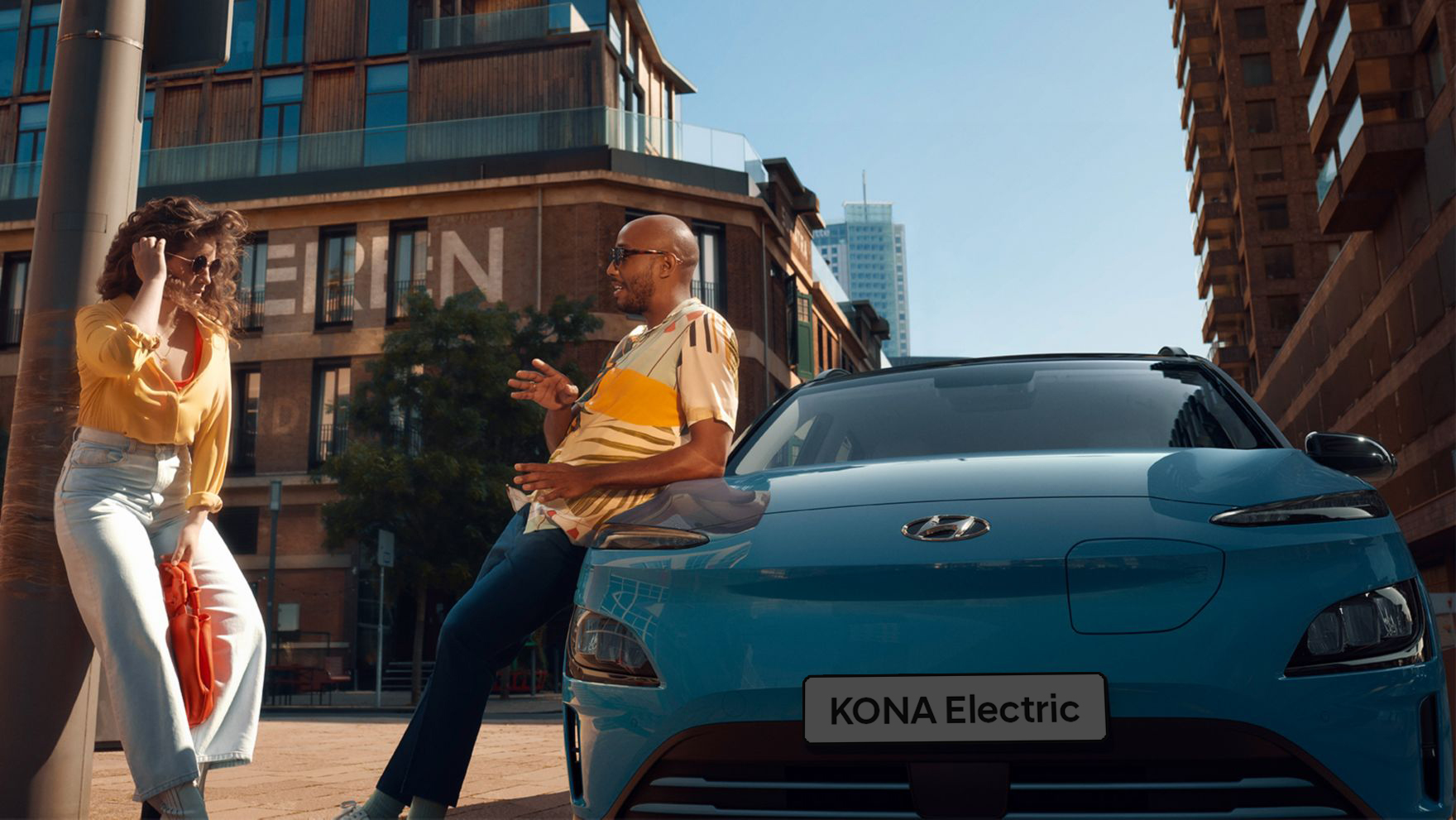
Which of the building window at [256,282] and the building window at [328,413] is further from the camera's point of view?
the building window at [256,282]

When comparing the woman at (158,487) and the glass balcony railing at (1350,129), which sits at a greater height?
the glass balcony railing at (1350,129)

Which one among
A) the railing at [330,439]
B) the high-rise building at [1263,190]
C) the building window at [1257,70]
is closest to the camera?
the railing at [330,439]

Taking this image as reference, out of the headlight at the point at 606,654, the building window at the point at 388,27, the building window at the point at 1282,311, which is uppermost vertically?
the building window at the point at 388,27

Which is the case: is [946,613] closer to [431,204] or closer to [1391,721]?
[1391,721]

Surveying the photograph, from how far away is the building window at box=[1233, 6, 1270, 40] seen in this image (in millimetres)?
57375

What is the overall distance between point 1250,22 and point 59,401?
2441 inches

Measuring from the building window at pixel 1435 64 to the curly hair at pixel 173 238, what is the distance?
1149 inches

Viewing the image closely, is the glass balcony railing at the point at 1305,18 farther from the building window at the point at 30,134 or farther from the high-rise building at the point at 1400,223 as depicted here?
the building window at the point at 30,134

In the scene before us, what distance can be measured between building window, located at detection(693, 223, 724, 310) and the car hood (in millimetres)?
28895

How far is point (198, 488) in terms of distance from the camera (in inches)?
139

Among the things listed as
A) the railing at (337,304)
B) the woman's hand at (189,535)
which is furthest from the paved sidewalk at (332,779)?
the railing at (337,304)

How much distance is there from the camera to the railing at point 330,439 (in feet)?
101

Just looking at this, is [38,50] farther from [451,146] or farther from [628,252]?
[628,252]

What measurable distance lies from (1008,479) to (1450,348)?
91.6 feet
